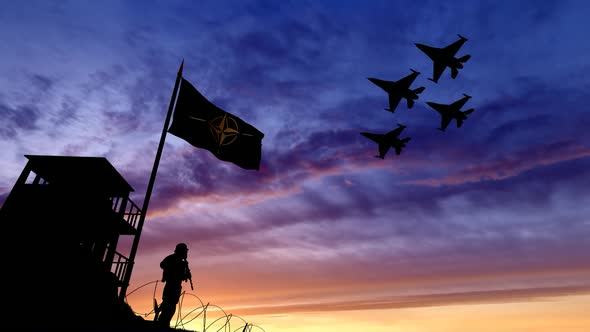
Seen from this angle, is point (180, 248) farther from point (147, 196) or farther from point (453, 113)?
point (453, 113)

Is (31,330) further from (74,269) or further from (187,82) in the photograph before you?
(74,269)

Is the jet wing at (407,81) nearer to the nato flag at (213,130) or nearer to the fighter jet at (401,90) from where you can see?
the fighter jet at (401,90)

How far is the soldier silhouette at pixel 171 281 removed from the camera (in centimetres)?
1007

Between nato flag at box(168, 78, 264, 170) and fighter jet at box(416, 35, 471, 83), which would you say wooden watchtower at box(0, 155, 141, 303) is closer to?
nato flag at box(168, 78, 264, 170)

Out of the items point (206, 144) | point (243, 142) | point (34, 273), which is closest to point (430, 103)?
point (243, 142)

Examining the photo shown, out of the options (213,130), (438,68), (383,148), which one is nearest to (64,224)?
(213,130)

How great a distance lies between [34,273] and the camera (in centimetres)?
1422

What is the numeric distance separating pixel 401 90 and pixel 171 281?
656 inches

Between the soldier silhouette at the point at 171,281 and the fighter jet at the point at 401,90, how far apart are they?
15.2 m

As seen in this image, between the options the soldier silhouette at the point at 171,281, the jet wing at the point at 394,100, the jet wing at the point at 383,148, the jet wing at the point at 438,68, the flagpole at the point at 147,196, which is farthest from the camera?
the jet wing at the point at 383,148

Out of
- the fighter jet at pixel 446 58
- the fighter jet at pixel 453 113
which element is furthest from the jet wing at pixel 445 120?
the fighter jet at pixel 446 58

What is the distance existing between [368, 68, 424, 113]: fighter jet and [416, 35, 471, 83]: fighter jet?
1.17 m

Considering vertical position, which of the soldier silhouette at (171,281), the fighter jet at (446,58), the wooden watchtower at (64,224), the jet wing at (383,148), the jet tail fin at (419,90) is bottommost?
the soldier silhouette at (171,281)

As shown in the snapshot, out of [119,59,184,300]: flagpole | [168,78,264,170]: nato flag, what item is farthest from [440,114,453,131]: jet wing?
[119,59,184,300]: flagpole
